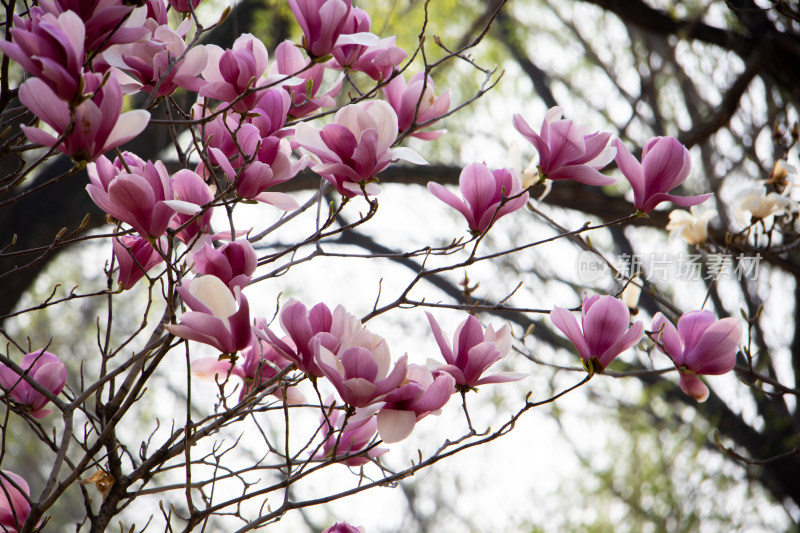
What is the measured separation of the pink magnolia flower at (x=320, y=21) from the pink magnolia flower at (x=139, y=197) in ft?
0.70

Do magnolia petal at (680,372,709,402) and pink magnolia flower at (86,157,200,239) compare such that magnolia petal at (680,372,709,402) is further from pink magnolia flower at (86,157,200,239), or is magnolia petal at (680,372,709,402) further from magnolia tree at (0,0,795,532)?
pink magnolia flower at (86,157,200,239)

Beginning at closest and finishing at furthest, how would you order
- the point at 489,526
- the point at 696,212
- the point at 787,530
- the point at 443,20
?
the point at 696,212 → the point at 443,20 → the point at 787,530 → the point at 489,526

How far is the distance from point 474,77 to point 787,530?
2.95 m

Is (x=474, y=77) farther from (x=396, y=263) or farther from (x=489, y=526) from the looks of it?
(x=489, y=526)

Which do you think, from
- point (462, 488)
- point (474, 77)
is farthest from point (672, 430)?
point (462, 488)

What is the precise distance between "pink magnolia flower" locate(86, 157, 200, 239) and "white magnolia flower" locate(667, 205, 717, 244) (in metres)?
1.16

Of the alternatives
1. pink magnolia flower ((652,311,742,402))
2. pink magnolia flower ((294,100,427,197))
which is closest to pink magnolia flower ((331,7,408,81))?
pink magnolia flower ((294,100,427,197))

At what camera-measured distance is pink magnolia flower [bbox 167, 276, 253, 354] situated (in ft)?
1.91

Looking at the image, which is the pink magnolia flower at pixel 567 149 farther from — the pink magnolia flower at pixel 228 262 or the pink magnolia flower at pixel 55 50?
the pink magnolia flower at pixel 55 50

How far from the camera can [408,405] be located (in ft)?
2.10

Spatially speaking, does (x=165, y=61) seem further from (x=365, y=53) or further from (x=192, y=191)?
(x=365, y=53)

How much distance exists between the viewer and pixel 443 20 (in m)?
3.24

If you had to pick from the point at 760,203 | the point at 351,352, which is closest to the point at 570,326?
the point at 351,352

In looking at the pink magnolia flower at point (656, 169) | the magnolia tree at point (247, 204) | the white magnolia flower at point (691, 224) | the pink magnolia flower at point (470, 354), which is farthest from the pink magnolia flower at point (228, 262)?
the white magnolia flower at point (691, 224)
